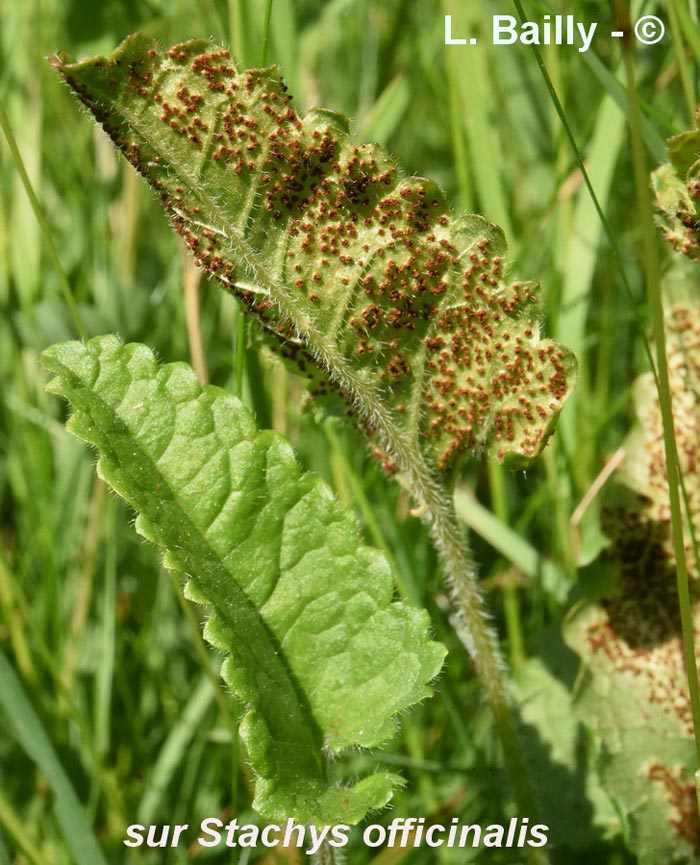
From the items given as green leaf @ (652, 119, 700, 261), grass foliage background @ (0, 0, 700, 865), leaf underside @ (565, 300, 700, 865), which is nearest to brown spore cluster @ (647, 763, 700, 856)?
leaf underside @ (565, 300, 700, 865)

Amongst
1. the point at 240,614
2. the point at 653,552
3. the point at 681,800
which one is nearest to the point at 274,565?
the point at 240,614

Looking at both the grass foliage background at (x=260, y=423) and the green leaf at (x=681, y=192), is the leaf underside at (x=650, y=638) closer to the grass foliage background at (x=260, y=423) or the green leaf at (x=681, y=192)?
the grass foliage background at (x=260, y=423)

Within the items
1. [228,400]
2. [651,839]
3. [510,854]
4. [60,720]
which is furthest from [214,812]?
[228,400]

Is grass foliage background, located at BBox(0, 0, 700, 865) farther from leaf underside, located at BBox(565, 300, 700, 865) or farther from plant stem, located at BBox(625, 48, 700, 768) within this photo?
plant stem, located at BBox(625, 48, 700, 768)

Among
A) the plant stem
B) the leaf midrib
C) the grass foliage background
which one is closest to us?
the plant stem

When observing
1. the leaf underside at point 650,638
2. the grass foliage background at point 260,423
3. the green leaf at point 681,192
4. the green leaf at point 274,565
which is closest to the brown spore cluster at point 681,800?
the leaf underside at point 650,638

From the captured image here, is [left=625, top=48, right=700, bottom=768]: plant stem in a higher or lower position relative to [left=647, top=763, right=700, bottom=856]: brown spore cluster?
higher
